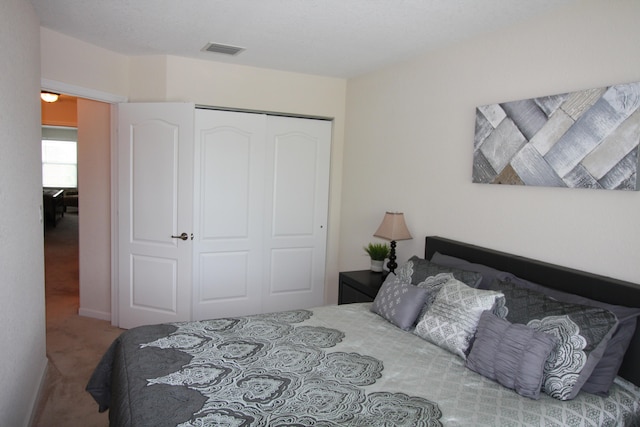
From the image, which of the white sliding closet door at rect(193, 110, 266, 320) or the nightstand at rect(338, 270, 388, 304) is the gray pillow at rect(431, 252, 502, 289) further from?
the white sliding closet door at rect(193, 110, 266, 320)

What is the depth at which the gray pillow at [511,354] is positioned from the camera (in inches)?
73.2

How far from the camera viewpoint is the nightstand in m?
3.47

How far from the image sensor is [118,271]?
409 centimetres

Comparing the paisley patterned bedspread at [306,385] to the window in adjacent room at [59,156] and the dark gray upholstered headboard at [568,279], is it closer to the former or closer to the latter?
the dark gray upholstered headboard at [568,279]

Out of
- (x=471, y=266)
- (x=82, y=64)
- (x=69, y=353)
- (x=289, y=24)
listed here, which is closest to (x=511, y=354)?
(x=471, y=266)

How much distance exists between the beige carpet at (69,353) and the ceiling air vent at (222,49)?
2672 mm

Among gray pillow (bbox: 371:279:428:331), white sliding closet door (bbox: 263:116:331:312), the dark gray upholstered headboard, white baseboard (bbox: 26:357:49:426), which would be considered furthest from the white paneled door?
the dark gray upholstered headboard

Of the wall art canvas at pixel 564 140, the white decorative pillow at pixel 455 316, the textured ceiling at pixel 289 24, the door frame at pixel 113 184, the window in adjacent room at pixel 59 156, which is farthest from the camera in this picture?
the window in adjacent room at pixel 59 156

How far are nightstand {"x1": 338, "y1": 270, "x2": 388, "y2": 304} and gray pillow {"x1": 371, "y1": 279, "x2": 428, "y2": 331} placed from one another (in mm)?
585

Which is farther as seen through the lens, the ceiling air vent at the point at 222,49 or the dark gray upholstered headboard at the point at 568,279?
the ceiling air vent at the point at 222,49

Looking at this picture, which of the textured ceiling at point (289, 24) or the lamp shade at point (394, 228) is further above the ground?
the textured ceiling at point (289, 24)

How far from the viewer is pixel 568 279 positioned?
232cm

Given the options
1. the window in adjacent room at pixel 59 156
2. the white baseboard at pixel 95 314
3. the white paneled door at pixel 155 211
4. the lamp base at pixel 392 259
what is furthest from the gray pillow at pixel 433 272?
the window in adjacent room at pixel 59 156

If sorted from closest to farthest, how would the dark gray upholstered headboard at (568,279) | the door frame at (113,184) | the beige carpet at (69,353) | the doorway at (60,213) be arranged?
the dark gray upholstered headboard at (568,279), the beige carpet at (69,353), the door frame at (113,184), the doorway at (60,213)
